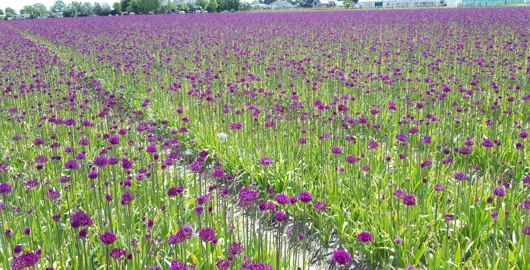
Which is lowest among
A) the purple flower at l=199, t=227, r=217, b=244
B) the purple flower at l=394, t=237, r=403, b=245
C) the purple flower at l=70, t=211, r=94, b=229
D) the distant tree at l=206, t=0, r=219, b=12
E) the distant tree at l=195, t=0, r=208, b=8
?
the purple flower at l=394, t=237, r=403, b=245

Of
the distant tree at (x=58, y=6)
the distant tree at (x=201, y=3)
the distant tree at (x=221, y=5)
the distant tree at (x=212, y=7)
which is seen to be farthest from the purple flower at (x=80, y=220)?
the distant tree at (x=58, y=6)

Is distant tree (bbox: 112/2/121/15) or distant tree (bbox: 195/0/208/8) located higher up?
distant tree (bbox: 195/0/208/8)

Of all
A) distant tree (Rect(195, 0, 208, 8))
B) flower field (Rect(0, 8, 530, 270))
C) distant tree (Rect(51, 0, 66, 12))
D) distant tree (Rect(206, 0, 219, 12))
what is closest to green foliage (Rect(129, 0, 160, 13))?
distant tree (Rect(206, 0, 219, 12))

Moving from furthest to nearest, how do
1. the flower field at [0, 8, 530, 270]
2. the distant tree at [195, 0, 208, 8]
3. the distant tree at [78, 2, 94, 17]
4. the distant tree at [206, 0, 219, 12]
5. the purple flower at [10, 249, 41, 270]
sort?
the distant tree at [195, 0, 208, 8], the distant tree at [78, 2, 94, 17], the distant tree at [206, 0, 219, 12], the flower field at [0, 8, 530, 270], the purple flower at [10, 249, 41, 270]

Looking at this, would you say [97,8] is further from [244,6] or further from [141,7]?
[244,6]

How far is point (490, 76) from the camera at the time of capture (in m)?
8.59

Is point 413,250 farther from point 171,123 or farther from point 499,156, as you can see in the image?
point 171,123

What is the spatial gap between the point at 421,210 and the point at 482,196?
0.59 m

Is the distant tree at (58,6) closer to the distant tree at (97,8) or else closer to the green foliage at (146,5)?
the distant tree at (97,8)

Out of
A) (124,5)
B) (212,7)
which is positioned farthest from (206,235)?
(124,5)

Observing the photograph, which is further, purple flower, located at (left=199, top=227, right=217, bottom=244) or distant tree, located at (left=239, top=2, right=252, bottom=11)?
distant tree, located at (left=239, top=2, right=252, bottom=11)

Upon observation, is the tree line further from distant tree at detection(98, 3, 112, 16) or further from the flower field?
the flower field

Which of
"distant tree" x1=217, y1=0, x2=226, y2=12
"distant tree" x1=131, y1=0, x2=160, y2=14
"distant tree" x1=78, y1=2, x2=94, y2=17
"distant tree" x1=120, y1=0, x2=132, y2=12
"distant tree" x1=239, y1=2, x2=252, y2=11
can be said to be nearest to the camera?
"distant tree" x1=131, y1=0, x2=160, y2=14

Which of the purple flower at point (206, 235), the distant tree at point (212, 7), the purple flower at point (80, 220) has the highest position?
the distant tree at point (212, 7)
